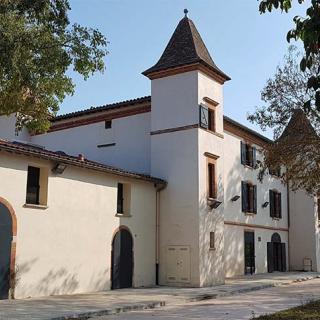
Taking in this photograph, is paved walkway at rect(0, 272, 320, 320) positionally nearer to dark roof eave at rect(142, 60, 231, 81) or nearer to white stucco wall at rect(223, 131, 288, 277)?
white stucco wall at rect(223, 131, 288, 277)

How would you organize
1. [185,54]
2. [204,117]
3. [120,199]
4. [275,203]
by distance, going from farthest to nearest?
1. [275,203]
2. [185,54]
3. [204,117]
4. [120,199]

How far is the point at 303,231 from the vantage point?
120 ft

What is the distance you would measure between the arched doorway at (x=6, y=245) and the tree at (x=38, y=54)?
434 cm

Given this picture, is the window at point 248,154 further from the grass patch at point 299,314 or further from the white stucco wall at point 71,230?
the grass patch at point 299,314

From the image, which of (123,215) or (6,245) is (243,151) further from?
(6,245)

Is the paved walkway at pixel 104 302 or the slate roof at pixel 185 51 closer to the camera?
the paved walkway at pixel 104 302

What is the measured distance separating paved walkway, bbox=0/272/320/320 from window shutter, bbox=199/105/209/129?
23.5 ft

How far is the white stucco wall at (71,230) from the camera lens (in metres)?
16.3

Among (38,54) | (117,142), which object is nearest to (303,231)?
(117,142)

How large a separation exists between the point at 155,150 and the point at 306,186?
7249mm

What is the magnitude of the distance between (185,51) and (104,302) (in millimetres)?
13314

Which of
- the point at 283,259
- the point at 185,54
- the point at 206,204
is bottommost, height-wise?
the point at 283,259

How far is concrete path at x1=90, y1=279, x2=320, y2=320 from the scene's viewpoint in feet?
43.2

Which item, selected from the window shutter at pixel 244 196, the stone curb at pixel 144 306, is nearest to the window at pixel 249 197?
the window shutter at pixel 244 196
